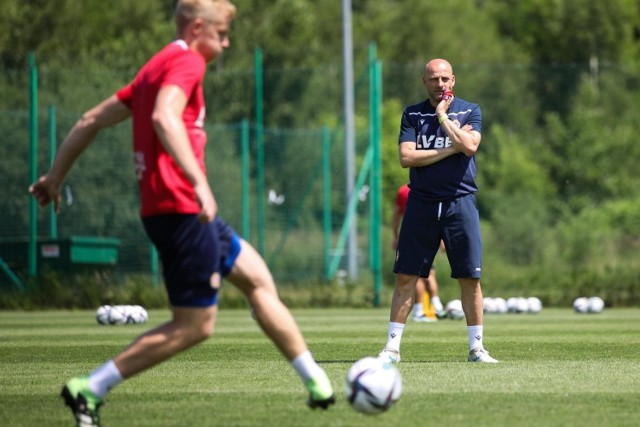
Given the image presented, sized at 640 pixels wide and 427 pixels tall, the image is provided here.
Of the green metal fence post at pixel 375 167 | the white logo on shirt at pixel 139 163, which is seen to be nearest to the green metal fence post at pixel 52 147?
the green metal fence post at pixel 375 167

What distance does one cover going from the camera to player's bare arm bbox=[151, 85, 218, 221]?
23.2ft

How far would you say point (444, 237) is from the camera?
11477 mm

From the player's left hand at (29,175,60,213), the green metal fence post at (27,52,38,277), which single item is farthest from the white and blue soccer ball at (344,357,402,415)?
the green metal fence post at (27,52,38,277)

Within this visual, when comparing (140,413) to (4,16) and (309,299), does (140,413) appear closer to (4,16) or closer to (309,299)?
(309,299)

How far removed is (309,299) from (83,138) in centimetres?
1791

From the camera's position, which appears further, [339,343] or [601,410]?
[339,343]

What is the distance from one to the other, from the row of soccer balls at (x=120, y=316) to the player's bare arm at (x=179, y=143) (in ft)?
39.4

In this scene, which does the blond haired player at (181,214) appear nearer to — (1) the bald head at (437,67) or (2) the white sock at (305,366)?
(2) the white sock at (305,366)

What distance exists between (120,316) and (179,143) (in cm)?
1221

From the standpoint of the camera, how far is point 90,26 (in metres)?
56.5

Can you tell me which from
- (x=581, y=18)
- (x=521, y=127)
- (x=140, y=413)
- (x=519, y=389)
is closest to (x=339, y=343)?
(x=519, y=389)

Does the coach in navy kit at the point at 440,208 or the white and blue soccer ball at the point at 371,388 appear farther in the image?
the coach in navy kit at the point at 440,208

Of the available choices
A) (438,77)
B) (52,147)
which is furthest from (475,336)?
(52,147)

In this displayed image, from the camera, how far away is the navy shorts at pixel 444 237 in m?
11.4
